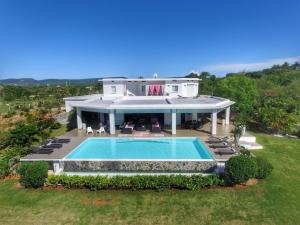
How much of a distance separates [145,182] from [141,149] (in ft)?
18.5

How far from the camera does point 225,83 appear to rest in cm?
3328

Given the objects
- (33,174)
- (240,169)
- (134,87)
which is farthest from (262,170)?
(134,87)

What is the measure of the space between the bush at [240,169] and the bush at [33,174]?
1112 centimetres

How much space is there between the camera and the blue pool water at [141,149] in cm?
1680

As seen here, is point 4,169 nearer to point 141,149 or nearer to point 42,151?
point 42,151

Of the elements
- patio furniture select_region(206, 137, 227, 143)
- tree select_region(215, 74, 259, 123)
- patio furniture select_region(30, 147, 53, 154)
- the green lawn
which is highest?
tree select_region(215, 74, 259, 123)

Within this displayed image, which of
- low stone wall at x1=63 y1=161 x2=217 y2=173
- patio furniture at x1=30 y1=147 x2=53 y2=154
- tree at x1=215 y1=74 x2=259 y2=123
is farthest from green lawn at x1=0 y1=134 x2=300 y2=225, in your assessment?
tree at x1=215 y1=74 x2=259 y2=123

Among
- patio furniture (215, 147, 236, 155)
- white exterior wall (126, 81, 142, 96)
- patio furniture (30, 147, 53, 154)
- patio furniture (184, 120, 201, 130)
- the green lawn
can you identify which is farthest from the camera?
white exterior wall (126, 81, 142, 96)

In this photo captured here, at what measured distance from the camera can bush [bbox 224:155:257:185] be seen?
12.9m

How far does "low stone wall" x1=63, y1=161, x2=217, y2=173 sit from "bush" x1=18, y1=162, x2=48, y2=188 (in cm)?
224

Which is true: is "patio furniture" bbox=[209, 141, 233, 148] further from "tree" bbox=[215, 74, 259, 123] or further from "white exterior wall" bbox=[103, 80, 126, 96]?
"white exterior wall" bbox=[103, 80, 126, 96]

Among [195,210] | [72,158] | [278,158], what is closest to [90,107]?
[72,158]

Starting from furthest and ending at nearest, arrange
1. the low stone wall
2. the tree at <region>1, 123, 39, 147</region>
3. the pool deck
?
the tree at <region>1, 123, 39, 147</region>
the pool deck
the low stone wall

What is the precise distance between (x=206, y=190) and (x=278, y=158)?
28.8 ft
